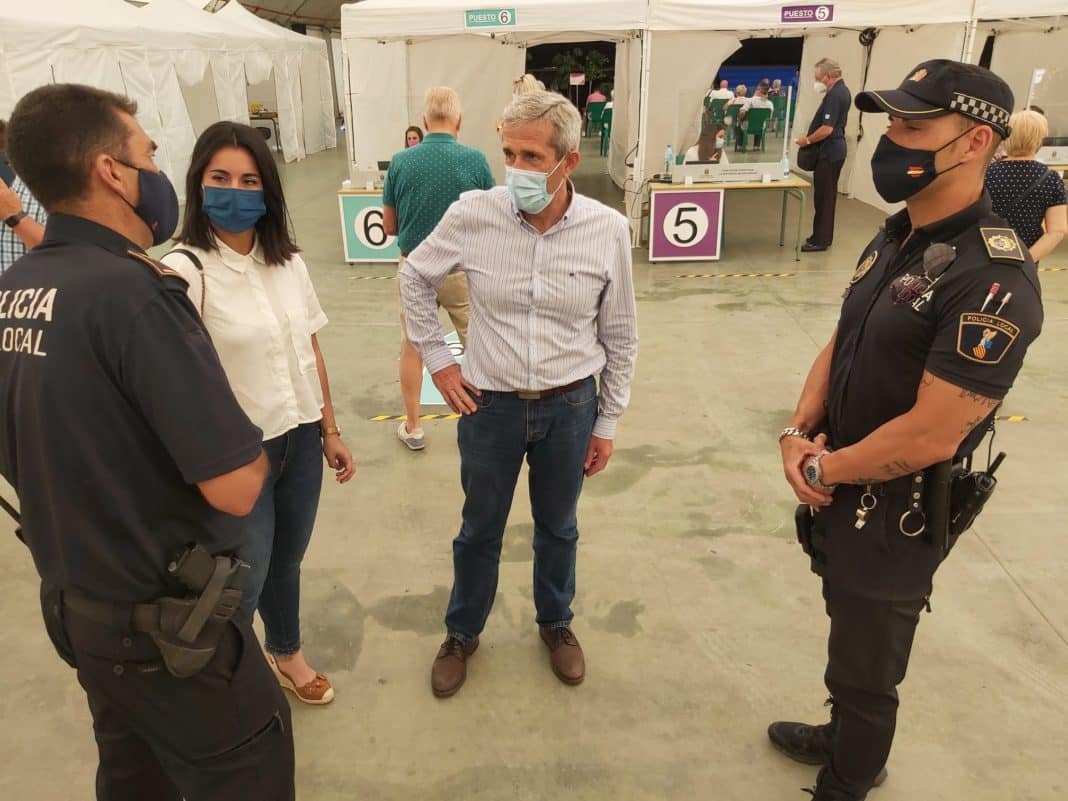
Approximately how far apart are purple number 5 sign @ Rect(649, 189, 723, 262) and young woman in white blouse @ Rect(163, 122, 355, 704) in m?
5.84

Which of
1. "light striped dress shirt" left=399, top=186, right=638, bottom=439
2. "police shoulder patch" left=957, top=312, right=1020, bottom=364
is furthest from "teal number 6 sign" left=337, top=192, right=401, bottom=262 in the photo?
"police shoulder patch" left=957, top=312, right=1020, bottom=364

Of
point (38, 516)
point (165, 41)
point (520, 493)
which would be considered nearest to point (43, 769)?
point (38, 516)

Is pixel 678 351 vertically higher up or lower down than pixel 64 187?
lower down

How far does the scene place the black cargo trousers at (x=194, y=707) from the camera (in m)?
1.35

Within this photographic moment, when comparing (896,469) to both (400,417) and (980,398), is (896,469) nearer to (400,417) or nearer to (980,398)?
(980,398)

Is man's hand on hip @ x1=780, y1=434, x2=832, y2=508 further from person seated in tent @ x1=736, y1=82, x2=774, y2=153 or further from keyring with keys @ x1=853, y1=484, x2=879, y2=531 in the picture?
person seated in tent @ x1=736, y1=82, x2=774, y2=153

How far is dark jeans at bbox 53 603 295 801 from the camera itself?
1.35 m

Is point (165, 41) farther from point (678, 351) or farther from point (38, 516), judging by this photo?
point (38, 516)

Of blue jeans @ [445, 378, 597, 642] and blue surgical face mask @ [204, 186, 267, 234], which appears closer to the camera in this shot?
blue surgical face mask @ [204, 186, 267, 234]

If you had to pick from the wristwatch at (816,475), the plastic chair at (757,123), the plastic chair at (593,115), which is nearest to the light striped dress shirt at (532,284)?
the wristwatch at (816,475)

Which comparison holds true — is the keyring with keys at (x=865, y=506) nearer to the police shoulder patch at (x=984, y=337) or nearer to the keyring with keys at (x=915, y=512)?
the keyring with keys at (x=915, y=512)

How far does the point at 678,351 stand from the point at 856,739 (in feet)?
12.1

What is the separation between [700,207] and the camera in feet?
24.6

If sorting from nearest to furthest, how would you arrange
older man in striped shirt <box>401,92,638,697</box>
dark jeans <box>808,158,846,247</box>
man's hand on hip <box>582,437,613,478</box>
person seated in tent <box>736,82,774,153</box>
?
older man in striped shirt <box>401,92,638,697</box>
man's hand on hip <box>582,437,613,478</box>
dark jeans <box>808,158,846,247</box>
person seated in tent <box>736,82,774,153</box>
